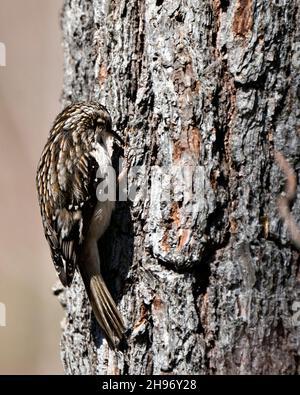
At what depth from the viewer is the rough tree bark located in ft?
9.73

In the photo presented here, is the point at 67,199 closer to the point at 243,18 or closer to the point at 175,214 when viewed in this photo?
the point at 175,214

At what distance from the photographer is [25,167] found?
5.55 metres

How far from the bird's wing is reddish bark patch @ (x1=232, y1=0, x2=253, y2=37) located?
88 cm

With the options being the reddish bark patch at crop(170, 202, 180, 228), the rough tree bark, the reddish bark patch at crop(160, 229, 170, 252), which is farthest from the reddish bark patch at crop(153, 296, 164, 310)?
the reddish bark patch at crop(170, 202, 180, 228)

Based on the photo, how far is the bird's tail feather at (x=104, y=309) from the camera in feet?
10.9

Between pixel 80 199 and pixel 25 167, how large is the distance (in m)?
2.12

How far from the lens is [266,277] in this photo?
9.83 feet

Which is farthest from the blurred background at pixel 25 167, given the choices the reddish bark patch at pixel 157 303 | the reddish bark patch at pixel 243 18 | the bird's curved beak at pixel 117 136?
the reddish bark patch at pixel 243 18

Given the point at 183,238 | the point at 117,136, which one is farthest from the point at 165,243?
the point at 117,136

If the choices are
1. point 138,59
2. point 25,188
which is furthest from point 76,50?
point 25,188

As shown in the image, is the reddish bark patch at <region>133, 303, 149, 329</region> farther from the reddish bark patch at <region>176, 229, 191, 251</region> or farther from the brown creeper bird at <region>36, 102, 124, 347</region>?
the reddish bark patch at <region>176, 229, 191, 251</region>

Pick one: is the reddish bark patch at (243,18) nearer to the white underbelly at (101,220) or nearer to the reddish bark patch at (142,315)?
the white underbelly at (101,220)

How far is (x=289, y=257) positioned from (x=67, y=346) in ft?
4.01
